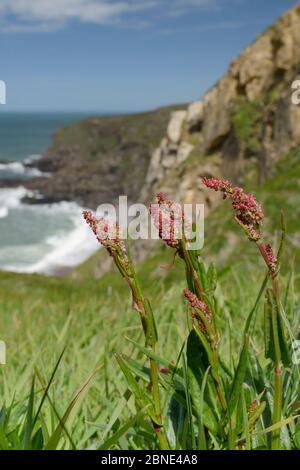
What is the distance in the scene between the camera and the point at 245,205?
4.01 ft

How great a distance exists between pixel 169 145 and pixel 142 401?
4517 centimetres

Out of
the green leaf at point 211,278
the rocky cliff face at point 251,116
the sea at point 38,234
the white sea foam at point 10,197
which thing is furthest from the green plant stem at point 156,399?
the white sea foam at point 10,197

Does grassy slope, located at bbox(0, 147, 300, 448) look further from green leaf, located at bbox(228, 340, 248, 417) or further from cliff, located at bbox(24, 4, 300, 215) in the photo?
cliff, located at bbox(24, 4, 300, 215)

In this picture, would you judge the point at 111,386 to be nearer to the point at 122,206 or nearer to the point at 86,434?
the point at 86,434

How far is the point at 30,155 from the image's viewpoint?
466 feet

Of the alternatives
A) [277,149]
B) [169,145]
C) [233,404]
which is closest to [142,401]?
[233,404]

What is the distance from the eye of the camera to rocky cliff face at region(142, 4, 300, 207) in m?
25.8

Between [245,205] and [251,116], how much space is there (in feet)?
99.7

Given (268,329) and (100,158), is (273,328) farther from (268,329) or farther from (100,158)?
(100,158)

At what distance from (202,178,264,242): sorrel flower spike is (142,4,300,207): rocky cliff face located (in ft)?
75.8

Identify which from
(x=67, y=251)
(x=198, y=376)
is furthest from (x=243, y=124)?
(x=67, y=251)

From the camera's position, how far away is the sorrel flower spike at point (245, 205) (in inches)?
47.6

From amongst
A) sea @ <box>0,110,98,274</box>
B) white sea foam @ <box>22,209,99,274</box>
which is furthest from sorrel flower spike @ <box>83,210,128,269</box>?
white sea foam @ <box>22,209,99,274</box>

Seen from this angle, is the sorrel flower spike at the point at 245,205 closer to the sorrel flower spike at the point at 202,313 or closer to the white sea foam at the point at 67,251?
the sorrel flower spike at the point at 202,313
